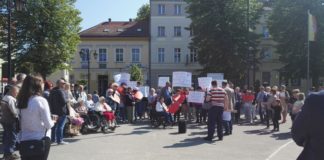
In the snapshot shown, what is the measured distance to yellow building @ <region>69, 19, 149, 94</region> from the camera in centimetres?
6581

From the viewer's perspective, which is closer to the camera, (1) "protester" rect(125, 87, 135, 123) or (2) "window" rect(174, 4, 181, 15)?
(1) "protester" rect(125, 87, 135, 123)

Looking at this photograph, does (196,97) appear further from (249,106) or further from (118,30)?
(118,30)

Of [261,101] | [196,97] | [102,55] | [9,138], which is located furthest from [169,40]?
[9,138]

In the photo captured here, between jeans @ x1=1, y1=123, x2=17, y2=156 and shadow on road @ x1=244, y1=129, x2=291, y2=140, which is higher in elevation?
jeans @ x1=1, y1=123, x2=17, y2=156

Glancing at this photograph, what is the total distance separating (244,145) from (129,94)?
8650mm

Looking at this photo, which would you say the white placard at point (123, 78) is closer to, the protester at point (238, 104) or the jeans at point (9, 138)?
the protester at point (238, 104)

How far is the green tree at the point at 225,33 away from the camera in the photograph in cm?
4284

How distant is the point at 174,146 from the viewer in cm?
1378

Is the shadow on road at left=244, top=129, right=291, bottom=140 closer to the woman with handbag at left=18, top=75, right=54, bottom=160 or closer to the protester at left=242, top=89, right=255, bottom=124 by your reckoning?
the protester at left=242, top=89, right=255, bottom=124

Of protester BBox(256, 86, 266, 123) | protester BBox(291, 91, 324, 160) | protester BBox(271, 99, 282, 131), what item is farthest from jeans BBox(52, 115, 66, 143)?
protester BBox(256, 86, 266, 123)

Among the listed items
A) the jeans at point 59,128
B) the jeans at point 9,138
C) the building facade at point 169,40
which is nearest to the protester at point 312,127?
the jeans at point 9,138

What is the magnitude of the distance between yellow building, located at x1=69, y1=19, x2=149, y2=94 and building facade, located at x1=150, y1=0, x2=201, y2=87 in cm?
146

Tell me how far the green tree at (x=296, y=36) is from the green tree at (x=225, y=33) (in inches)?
112

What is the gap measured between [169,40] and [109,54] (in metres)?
8.42
